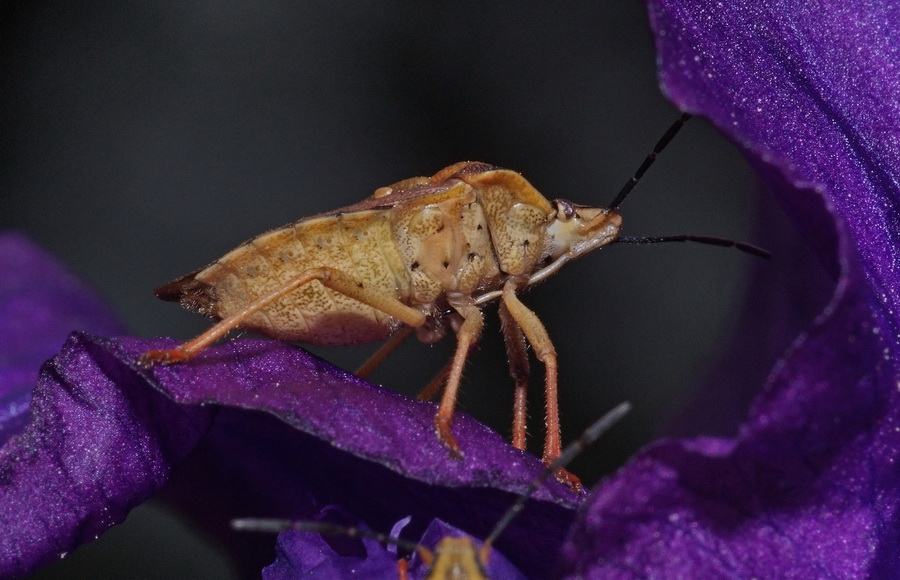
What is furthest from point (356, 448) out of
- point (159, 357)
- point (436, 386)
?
point (436, 386)

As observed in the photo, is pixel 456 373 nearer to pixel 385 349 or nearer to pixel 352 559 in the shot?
pixel 385 349

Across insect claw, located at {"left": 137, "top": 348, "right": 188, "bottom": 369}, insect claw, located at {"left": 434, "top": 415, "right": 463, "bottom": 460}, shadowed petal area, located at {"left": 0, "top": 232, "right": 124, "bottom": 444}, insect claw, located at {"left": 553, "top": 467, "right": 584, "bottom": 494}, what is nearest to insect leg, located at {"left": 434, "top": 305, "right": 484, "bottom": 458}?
insect claw, located at {"left": 434, "top": 415, "right": 463, "bottom": 460}

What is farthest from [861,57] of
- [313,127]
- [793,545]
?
[313,127]

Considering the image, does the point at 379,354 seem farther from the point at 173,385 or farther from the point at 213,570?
the point at 213,570

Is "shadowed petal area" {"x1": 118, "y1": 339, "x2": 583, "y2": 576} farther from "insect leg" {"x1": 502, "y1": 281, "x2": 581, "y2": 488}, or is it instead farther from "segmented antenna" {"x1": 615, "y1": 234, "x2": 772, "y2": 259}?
"segmented antenna" {"x1": 615, "y1": 234, "x2": 772, "y2": 259}

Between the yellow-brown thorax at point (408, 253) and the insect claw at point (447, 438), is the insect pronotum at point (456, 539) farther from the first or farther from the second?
the yellow-brown thorax at point (408, 253)

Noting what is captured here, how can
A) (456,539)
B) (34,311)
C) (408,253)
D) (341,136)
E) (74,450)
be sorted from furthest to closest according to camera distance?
(341,136), (34,311), (408,253), (74,450), (456,539)

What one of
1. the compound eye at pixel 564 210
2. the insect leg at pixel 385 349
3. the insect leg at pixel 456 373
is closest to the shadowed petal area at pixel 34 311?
the insect leg at pixel 385 349
